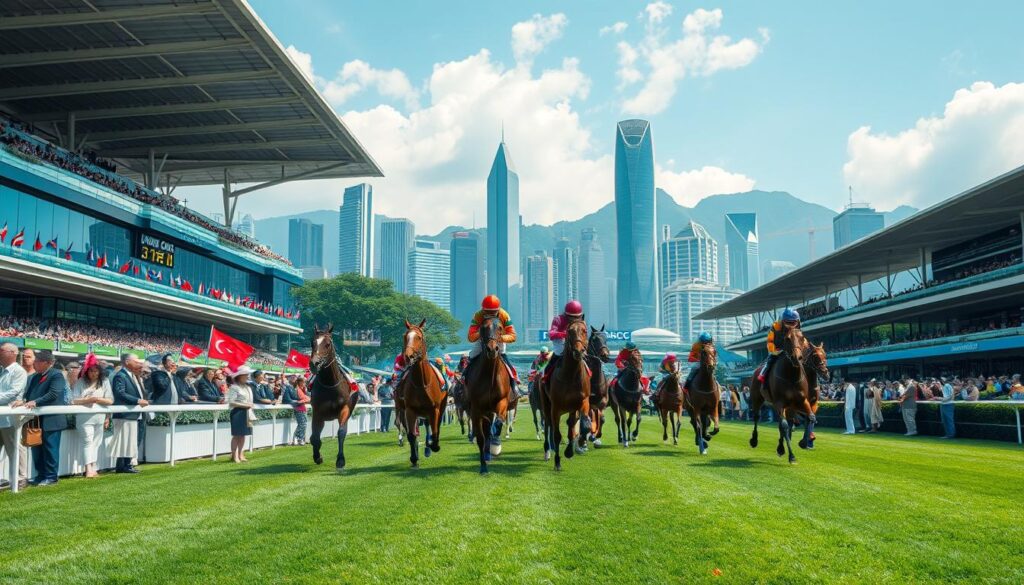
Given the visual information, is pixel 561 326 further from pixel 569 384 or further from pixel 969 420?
pixel 969 420

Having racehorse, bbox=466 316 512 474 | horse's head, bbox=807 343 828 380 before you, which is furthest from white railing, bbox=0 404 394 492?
horse's head, bbox=807 343 828 380

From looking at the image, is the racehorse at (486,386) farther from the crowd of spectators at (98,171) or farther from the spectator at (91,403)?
the crowd of spectators at (98,171)

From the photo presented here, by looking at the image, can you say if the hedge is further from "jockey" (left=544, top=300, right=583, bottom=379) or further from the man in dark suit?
the man in dark suit

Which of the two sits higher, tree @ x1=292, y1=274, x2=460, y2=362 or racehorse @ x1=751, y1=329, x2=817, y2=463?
tree @ x1=292, y1=274, x2=460, y2=362

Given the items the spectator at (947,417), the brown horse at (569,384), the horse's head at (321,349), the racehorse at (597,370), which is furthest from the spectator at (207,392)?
the spectator at (947,417)

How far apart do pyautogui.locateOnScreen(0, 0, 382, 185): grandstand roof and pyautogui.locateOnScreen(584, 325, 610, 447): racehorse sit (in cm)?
2747

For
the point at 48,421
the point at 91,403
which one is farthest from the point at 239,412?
the point at 48,421

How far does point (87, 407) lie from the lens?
35.9 ft

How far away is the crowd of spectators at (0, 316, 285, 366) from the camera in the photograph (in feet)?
111

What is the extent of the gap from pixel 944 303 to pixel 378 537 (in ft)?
155

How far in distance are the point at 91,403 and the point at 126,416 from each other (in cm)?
167

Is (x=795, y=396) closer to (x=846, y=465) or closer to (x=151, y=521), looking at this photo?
(x=846, y=465)

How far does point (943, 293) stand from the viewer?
4303 centimetres

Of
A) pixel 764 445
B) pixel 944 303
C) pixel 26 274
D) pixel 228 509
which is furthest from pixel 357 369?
pixel 228 509
